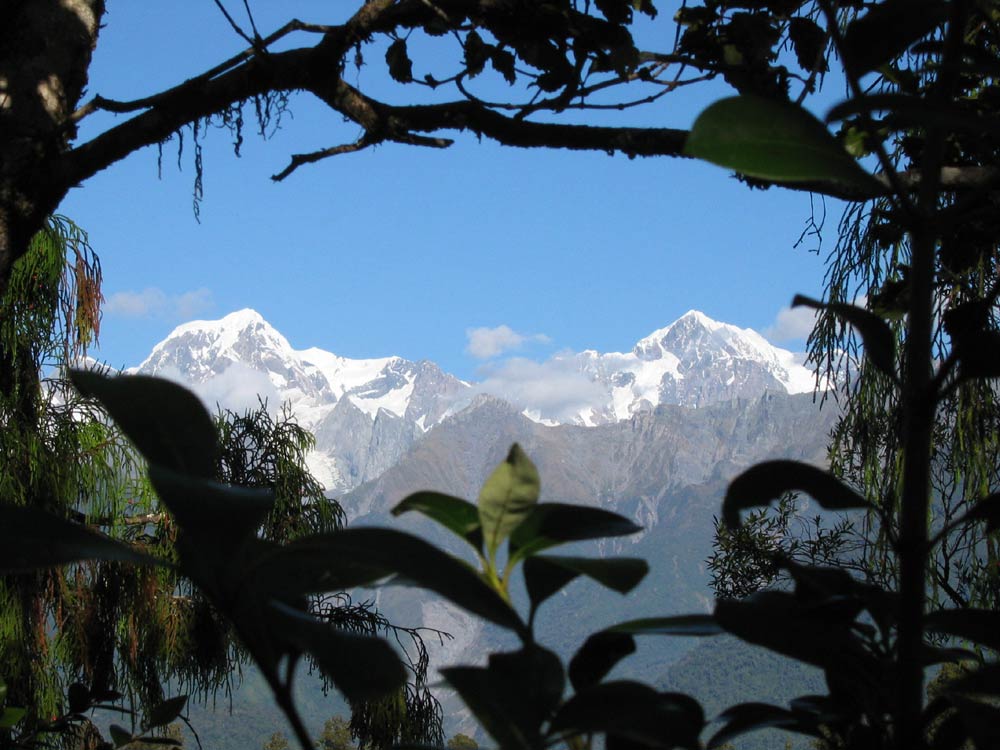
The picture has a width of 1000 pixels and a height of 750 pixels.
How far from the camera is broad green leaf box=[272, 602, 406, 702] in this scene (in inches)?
8.8

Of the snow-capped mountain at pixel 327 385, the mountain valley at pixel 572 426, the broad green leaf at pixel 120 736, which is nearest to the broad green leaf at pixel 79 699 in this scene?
the broad green leaf at pixel 120 736

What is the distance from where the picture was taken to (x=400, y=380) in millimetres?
157375

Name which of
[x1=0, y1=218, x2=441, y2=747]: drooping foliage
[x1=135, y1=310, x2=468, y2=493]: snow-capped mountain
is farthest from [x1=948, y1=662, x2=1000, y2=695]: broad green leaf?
[x1=135, y1=310, x2=468, y2=493]: snow-capped mountain

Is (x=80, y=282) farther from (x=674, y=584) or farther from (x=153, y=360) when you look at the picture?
(x=153, y=360)

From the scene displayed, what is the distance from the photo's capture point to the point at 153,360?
140750 millimetres

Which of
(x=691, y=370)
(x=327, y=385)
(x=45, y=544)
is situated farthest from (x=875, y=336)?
(x=327, y=385)

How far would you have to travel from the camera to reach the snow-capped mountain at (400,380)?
143 metres

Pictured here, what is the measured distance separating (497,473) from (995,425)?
2.66 metres

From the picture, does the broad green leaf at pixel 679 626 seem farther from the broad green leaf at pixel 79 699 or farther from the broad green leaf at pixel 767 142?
the broad green leaf at pixel 79 699

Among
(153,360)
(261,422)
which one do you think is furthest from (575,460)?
(261,422)

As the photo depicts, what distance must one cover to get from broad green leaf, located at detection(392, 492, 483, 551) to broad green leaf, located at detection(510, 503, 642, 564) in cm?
1

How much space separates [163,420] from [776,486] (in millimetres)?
186

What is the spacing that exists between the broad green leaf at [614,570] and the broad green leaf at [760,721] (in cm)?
7

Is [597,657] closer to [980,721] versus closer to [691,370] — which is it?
[980,721]
